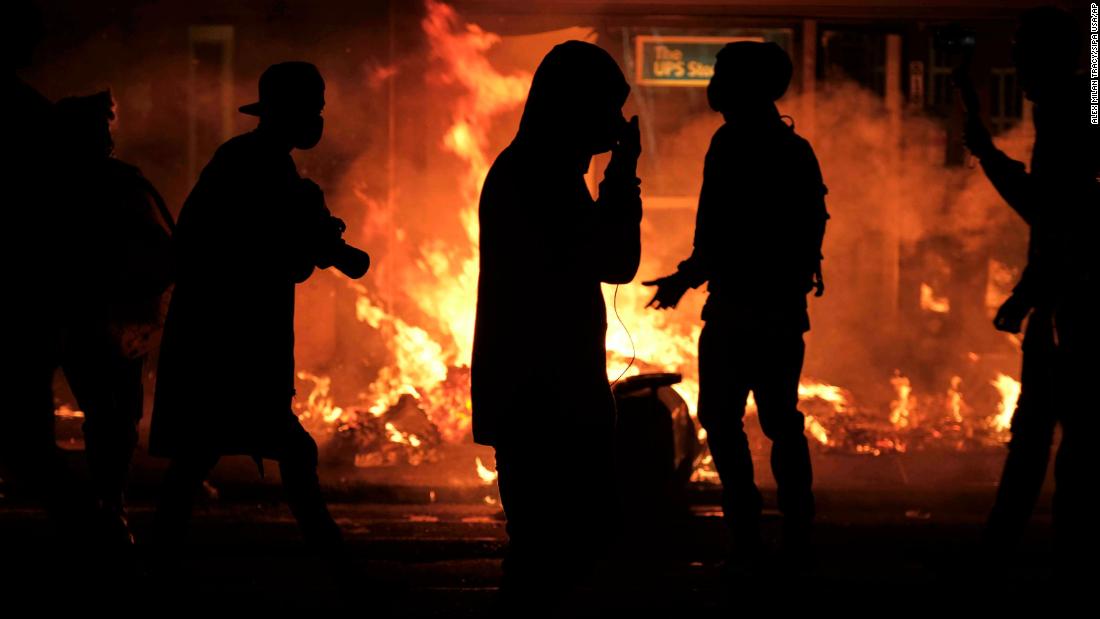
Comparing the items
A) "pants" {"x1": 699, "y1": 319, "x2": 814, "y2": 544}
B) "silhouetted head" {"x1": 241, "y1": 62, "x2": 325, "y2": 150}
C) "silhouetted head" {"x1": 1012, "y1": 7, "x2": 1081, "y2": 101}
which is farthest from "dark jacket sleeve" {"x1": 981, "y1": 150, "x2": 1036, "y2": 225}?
"silhouetted head" {"x1": 241, "y1": 62, "x2": 325, "y2": 150}

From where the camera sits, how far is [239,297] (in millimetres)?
4781

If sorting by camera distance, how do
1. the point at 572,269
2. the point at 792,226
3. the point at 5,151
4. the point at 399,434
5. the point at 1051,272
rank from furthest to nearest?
the point at 399,434
the point at 792,226
the point at 1051,272
the point at 5,151
the point at 572,269

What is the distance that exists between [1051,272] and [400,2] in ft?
23.2

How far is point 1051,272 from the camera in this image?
4883 mm

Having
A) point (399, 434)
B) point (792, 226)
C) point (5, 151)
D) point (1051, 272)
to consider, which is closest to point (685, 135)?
point (399, 434)

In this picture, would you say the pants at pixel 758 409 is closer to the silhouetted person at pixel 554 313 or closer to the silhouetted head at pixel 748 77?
the silhouetted head at pixel 748 77

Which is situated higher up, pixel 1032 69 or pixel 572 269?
pixel 1032 69

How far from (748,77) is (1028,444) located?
6.35ft

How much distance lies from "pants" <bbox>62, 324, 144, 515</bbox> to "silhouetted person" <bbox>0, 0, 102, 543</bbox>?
1.29 metres

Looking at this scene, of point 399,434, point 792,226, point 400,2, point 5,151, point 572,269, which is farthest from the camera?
point 400,2

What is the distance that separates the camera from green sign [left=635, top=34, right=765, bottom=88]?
34.8 ft

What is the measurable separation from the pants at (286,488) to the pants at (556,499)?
147 cm

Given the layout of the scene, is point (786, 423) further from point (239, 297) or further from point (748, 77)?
point (239, 297)

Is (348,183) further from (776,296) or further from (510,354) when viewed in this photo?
(510,354)
